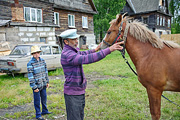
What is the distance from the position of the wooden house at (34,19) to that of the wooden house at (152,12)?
49.0ft

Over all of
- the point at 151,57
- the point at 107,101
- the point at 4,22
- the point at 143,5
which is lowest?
the point at 107,101

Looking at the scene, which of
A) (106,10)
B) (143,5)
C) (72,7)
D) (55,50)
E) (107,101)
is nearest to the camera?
(107,101)

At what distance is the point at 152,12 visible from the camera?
28.6 meters

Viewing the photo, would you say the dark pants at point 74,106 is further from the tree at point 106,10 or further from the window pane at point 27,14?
the tree at point 106,10

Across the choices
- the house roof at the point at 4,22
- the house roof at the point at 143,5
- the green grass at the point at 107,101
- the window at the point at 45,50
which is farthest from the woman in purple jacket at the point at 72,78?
the house roof at the point at 143,5

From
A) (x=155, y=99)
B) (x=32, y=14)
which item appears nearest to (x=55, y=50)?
(x=32, y=14)

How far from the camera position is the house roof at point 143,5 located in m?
28.4

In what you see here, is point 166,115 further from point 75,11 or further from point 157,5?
point 157,5

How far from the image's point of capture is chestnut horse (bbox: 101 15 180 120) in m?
2.67

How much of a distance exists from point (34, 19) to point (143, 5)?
78.8 ft

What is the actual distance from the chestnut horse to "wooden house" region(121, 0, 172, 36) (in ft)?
90.5

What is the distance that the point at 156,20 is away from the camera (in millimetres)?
28625

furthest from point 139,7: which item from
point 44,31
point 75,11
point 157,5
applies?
point 44,31

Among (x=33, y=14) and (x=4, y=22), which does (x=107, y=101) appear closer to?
(x=4, y=22)
